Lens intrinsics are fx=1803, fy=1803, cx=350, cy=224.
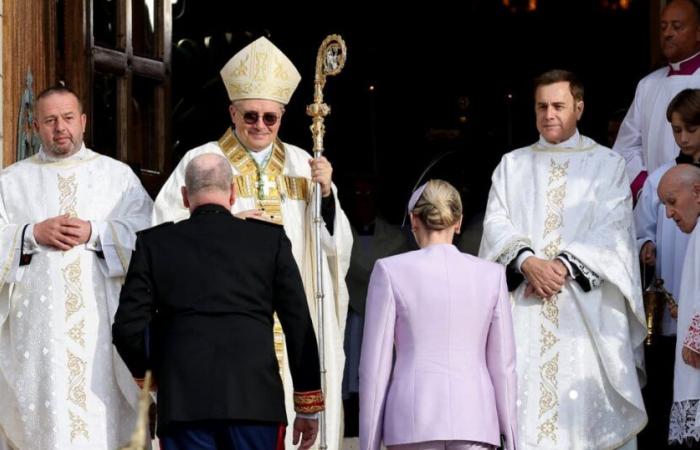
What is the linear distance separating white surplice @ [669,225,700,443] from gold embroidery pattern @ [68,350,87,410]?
262 centimetres

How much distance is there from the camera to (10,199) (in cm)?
832

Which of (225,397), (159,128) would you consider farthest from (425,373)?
(159,128)


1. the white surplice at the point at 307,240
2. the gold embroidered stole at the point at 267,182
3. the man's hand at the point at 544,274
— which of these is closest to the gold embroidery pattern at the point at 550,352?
the man's hand at the point at 544,274

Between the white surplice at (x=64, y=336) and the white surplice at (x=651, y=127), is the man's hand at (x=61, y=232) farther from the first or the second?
the white surplice at (x=651, y=127)

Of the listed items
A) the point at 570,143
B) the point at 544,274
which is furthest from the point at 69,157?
the point at 570,143

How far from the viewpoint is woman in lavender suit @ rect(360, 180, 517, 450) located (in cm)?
638

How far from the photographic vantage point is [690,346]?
24.1ft

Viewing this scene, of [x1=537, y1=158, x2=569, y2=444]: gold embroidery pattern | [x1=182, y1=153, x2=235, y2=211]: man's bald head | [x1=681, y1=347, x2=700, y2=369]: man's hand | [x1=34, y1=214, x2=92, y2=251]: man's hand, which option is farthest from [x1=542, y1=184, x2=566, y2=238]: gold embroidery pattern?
[x1=182, y1=153, x2=235, y2=211]: man's bald head

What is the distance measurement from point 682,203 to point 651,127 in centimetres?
149

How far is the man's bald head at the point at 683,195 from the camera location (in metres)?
7.67

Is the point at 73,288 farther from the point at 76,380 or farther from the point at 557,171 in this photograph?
the point at 557,171

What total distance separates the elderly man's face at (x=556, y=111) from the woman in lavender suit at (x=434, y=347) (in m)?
2.00

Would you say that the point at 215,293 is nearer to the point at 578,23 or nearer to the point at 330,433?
the point at 330,433

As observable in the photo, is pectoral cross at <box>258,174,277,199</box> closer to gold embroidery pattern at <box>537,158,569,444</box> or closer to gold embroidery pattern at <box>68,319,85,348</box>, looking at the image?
gold embroidery pattern at <box>68,319,85,348</box>
